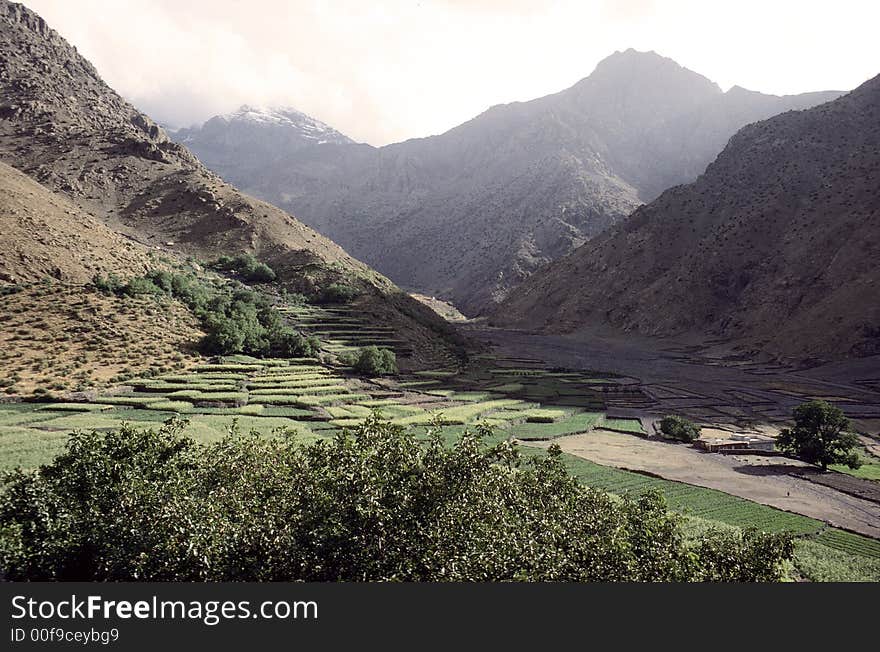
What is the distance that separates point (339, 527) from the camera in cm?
1547

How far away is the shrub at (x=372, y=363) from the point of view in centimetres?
7362

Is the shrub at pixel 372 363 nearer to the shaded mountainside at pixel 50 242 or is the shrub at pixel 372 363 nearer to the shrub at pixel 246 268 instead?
the shrub at pixel 246 268

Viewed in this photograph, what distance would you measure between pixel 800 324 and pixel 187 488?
137 m

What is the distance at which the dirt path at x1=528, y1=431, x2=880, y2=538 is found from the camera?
42.2m

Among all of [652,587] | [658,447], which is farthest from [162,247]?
[652,587]

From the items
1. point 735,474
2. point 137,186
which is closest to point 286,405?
point 735,474

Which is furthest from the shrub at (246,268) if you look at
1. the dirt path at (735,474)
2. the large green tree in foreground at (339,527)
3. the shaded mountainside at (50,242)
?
the large green tree in foreground at (339,527)

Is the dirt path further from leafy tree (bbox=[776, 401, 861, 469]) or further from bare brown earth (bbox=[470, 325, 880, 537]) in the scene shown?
leafy tree (bbox=[776, 401, 861, 469])

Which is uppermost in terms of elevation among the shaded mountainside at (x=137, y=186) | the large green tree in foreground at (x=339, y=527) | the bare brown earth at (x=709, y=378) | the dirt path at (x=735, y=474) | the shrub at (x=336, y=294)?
the shaded mountainside at (x=137, y=186)

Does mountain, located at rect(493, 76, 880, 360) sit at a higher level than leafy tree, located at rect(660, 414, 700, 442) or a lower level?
higher

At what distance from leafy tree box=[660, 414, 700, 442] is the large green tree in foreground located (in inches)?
1923

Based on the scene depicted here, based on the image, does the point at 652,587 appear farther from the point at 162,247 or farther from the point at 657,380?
the point at 162,247

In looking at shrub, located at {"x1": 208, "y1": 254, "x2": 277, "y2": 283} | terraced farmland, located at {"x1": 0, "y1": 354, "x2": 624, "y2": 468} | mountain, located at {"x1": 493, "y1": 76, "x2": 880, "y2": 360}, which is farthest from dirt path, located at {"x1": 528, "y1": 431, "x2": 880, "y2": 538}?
mountain, located at {"x1": 493, "y1": 76, "x2": 880, "y2": 360}

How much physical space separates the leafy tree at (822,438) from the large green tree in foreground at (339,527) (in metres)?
44.9
